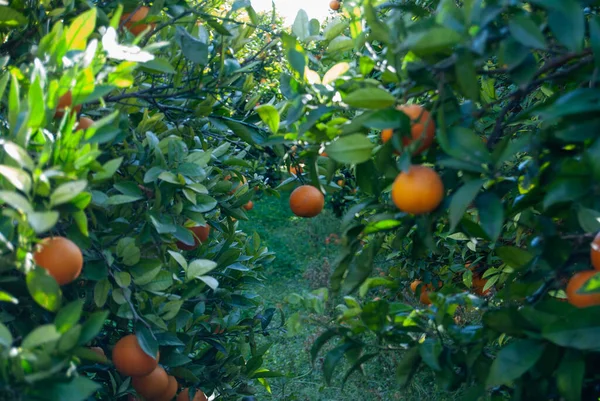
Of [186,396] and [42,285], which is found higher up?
[42,285]

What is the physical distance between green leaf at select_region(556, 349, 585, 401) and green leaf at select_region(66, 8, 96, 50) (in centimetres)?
96

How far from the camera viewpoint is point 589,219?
0.91 metres

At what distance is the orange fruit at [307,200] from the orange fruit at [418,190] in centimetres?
81

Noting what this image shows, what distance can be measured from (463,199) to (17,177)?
0.66 meters

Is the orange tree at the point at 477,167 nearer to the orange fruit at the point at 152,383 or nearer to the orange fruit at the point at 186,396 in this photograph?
the orange fruit at the point at 152,383

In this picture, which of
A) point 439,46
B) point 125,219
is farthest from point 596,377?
point 125,219

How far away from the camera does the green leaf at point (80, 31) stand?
1107 millimetres

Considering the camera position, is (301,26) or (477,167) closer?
(477,167)

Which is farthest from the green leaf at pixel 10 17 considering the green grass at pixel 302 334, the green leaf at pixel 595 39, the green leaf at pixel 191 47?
the green leaf at pixel 595 39

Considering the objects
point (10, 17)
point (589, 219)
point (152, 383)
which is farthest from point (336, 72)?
point (152, 383)

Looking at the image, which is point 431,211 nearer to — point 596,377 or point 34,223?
point 596,377

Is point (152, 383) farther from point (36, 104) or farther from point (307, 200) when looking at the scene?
point (36, 104)

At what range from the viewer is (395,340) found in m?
1.23

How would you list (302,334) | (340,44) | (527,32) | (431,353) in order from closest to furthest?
(527,32) → (431,353) → (340,44) → (302,334)
